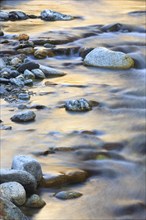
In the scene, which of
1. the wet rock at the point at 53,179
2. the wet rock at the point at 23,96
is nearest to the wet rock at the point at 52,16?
the wet rock at the point at 23,96

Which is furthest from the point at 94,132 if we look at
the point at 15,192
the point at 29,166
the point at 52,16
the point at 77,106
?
the point at 52,16

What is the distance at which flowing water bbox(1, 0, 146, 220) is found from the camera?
4941 mm

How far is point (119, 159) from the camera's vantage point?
597cm

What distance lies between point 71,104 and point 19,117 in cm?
87

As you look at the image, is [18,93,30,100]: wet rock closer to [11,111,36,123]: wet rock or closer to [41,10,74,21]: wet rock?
[11,111,36,123]: wet rock

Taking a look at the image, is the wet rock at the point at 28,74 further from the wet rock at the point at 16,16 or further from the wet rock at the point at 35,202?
the wet rock at the point at 16,16

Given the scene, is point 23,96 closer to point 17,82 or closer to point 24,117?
point 17,82

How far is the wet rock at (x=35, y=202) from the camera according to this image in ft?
15.7

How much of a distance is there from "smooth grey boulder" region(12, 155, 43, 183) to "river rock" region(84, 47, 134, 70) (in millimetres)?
4862

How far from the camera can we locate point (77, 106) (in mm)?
7496

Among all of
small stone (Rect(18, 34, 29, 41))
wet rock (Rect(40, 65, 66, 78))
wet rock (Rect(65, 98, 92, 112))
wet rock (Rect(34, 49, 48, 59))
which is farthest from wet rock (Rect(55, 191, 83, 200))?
small stone (Rect(18, 34, 29, 41))

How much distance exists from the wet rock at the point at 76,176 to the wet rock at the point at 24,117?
1623 mm

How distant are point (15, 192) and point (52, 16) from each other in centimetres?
1017

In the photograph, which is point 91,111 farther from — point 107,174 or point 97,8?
point 97,8
